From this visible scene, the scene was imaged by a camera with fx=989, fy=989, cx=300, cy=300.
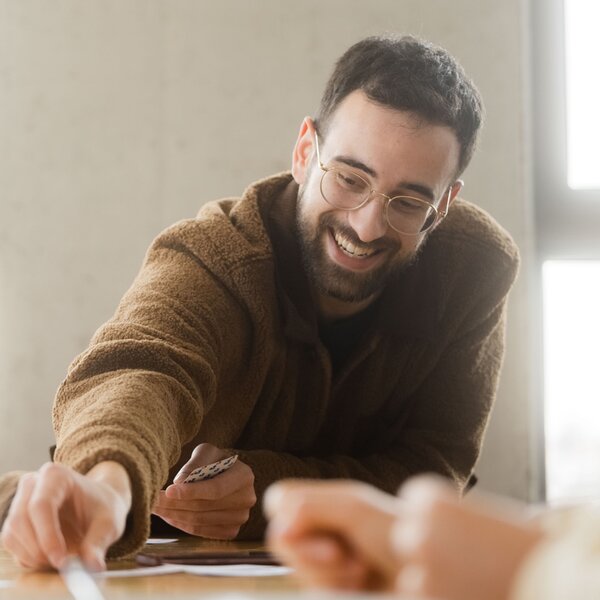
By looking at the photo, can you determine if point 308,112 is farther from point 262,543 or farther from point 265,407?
point 262,543

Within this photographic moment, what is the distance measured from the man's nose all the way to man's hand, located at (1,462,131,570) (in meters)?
0.82

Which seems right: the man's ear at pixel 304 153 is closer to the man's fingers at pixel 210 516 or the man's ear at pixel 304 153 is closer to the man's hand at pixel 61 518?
the man's fingers at pixel 210 516

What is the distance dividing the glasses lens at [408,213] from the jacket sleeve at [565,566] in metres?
1.27

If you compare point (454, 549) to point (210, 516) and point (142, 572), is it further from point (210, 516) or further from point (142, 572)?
point (210, 516)

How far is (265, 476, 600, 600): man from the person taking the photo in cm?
29

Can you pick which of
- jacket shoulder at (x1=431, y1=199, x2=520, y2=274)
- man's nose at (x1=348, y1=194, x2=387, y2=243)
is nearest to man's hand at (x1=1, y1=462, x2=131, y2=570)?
man's nose at (x1=348, y1=194, x2=387, y2=243)

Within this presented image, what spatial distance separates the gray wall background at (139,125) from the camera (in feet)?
9.30

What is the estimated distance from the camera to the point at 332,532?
1.15 feet

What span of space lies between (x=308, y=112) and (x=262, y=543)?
5.91ft

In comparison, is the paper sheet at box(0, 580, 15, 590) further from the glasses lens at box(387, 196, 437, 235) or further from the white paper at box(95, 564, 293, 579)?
the glasses lens at box(387, 196, 437, 235)

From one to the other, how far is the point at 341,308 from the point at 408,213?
0.21 m

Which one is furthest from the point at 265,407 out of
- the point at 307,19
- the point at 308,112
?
the point at 307,19

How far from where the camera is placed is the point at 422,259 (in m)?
1.75

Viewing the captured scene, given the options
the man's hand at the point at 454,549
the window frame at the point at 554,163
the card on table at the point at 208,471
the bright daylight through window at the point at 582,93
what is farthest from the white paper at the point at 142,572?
the bright daylight through window at the point at 582,93
